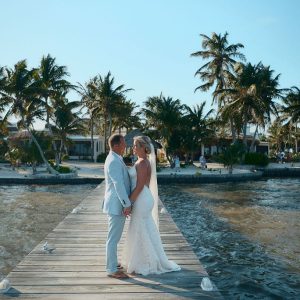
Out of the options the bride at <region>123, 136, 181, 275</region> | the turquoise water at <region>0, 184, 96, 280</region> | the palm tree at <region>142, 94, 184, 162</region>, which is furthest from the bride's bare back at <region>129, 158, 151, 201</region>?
the palm tree at <region>142, 94, 184, 162</region>

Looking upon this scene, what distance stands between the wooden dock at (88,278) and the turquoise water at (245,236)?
1823 millimetres

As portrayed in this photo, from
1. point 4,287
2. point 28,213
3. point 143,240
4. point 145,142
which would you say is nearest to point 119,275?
point 143,240

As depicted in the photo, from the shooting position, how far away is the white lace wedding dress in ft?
18.7

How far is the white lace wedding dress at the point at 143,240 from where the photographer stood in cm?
569

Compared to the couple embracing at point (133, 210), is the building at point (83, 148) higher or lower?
higher

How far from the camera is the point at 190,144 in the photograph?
40.9m

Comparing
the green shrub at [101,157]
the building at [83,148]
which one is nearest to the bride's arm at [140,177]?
the green shrub at [101,157]

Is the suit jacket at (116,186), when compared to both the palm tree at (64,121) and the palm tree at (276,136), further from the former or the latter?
the palm tree at (276,136)

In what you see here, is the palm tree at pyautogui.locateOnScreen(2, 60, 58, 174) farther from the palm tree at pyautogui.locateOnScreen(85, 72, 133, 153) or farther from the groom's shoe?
the groom's shoe

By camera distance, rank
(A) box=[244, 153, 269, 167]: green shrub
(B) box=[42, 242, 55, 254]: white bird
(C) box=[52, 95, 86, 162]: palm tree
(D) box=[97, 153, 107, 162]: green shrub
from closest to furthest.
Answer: (B) box=[42, 242, 55, 254]: white bird → (A) box=[244, 153, 269, 167]: green shrub → (C) box=[52, 95, 86, 162]: palm tree → (D) box=[97, 153, 107, 162]: green shrub

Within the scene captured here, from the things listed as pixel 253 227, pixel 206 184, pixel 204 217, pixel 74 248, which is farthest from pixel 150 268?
pixel 206 184

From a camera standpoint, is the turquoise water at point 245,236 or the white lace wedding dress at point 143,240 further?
the turquoise water at point 245,236

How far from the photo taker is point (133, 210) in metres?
5.72

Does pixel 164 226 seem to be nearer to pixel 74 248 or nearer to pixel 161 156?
pixel 74 248
